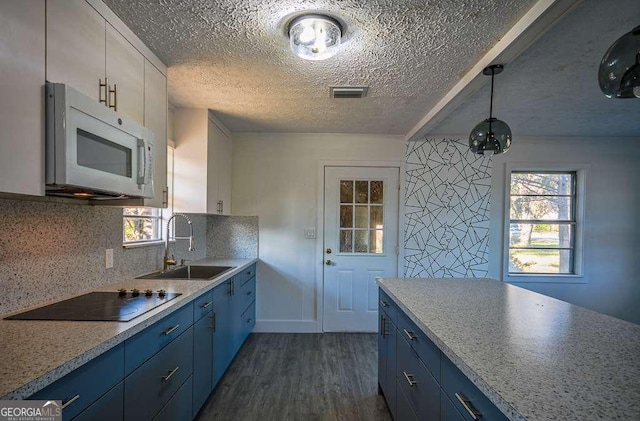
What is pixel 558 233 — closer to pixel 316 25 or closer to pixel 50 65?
pixel 316 25

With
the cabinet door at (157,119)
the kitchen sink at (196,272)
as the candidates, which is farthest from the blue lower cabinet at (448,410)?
the kitchen sink at (196,272)

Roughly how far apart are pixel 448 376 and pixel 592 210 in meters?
3.82

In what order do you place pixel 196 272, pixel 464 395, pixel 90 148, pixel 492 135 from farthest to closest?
pixel 196 272 → pixel 492 135 → pixel 90 148 → pixel 464 395

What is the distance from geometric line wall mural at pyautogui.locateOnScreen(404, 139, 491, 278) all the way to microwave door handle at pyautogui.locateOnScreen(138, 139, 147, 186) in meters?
2.89

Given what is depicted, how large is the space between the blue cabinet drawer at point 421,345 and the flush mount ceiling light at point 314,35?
1531mm

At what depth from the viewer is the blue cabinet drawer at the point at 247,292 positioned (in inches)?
120

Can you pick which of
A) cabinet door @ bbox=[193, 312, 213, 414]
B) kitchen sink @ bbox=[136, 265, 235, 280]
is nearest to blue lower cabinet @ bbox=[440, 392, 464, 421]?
cabinet door @ bbox=[193, 312, 213, 414]

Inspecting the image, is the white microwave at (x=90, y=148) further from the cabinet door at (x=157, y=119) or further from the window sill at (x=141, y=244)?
the window sill at (x=141, y=244)

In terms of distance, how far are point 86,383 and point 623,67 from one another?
209 centimetres

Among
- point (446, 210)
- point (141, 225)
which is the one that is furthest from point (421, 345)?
point (446, 210)

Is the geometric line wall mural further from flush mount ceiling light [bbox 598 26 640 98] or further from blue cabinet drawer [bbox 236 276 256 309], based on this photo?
flush mount ceiling light [bbox 598 26 640 98]

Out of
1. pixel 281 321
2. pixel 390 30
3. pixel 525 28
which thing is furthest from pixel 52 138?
pixel 281 321

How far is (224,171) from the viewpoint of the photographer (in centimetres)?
348

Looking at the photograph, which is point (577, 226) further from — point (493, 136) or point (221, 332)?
point (221, 332)
